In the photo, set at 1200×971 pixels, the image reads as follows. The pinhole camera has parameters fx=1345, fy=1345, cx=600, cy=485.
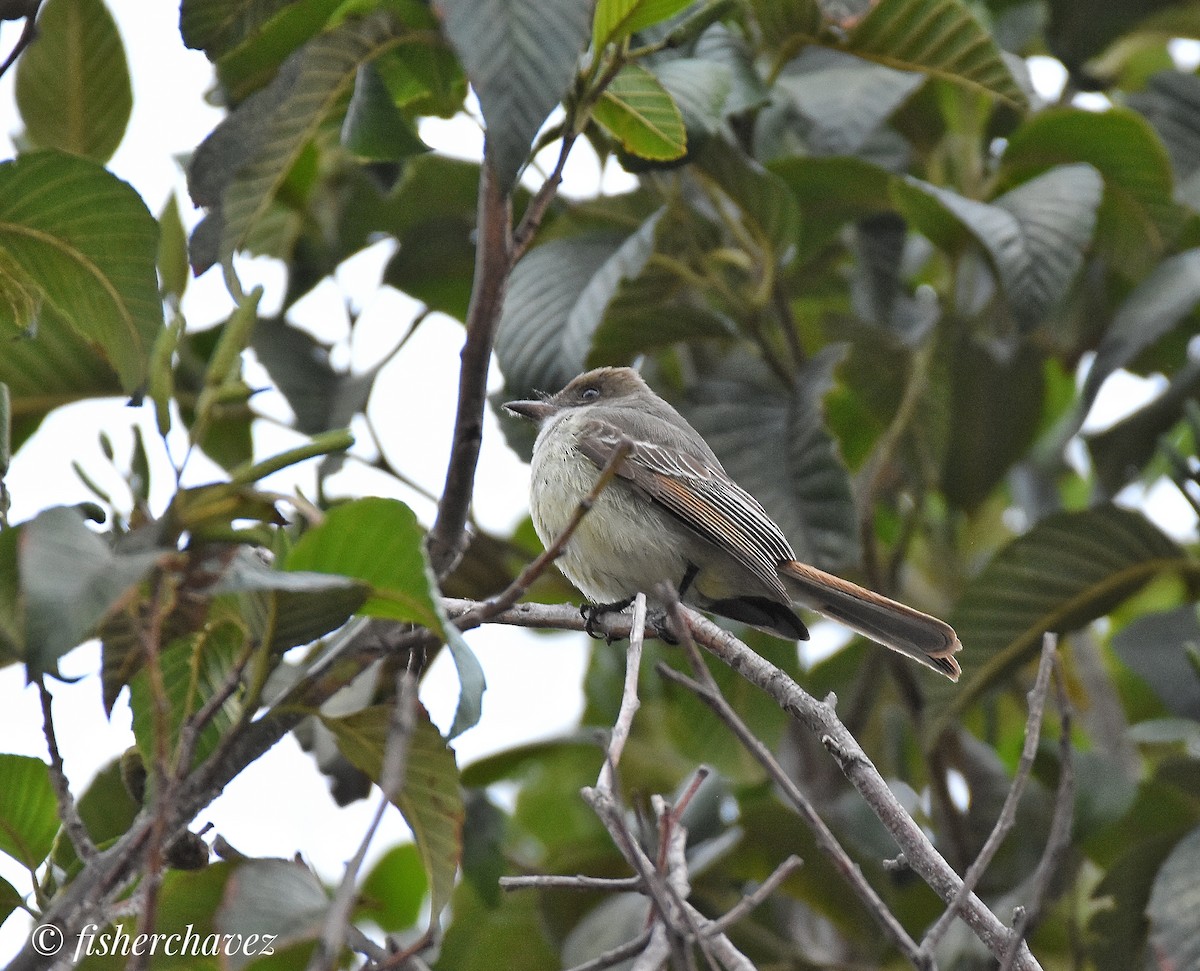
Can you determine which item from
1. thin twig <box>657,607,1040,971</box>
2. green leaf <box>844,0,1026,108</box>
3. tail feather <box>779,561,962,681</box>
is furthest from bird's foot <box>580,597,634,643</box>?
green leaf <box>844,0,1026,108</box>

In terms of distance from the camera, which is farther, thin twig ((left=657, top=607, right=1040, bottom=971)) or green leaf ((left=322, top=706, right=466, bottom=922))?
green leaf ((left=322, top=706, right=466, bottom=922))

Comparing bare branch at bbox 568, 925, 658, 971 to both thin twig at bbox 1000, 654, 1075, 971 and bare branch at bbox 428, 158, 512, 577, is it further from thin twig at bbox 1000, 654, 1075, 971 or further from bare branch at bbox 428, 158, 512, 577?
bare branch at bbox 428, 158, 512, 577

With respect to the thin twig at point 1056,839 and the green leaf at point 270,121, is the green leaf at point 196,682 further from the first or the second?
the thin twig at point 1056,839

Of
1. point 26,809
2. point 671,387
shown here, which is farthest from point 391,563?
point 671,387

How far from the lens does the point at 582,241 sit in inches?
149

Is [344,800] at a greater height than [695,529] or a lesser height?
lesser

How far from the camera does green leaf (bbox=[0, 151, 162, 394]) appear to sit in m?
2.43

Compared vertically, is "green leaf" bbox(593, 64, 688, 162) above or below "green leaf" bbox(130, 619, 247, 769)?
above

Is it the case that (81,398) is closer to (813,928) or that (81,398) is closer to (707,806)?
(707,806)

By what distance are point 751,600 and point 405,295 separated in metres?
1.49

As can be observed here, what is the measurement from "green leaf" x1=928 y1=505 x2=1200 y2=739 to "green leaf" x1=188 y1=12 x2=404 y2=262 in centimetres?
211

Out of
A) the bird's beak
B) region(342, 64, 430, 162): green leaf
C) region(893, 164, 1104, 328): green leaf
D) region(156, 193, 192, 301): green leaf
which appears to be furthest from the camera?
the bird's beak

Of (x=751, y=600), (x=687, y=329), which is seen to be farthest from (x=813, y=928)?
(x=687, y=329)

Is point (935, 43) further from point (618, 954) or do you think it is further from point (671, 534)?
point (618, 954)
